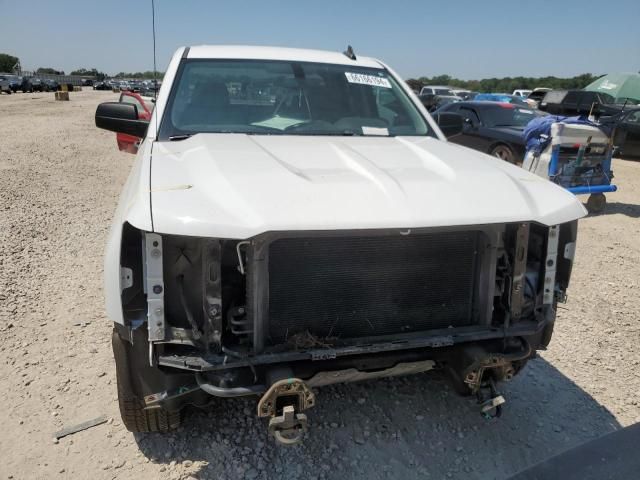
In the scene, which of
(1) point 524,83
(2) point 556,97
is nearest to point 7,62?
(1) point 524,83

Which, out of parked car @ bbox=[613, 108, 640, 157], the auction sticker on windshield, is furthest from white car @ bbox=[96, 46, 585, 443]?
parked car @ bbox=[613, 108, 640, 157]

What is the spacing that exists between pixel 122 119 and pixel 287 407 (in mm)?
2488

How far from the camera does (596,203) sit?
862cm

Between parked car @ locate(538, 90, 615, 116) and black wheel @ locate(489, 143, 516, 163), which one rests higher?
parked car @ locate(538, 90, 615, 116)

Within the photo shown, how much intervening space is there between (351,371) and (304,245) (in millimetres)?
628

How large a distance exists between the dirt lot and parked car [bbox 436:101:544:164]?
4624mm

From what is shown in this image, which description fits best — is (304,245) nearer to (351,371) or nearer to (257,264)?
(257,264)

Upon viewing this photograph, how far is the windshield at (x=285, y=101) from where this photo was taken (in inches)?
133

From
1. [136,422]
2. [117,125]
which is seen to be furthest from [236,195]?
[117,125]

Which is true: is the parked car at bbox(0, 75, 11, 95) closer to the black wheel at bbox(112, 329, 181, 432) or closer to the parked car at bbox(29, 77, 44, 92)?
the parked car at bbox(29, 77, 44, 92)

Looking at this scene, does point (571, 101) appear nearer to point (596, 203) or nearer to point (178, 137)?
point (596, 203)

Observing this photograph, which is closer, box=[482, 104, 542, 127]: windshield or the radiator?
the radiator

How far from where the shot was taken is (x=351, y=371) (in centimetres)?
243

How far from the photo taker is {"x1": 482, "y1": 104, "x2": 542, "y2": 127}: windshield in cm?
996
